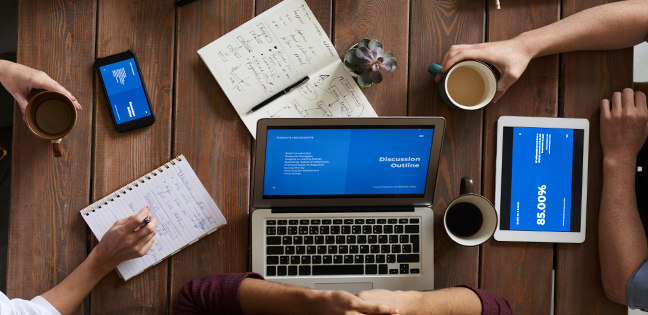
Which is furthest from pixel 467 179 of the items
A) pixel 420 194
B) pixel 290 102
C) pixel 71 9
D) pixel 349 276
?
pixel 71 9

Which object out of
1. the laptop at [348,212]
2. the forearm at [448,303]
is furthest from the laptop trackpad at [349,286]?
the forearm at [448,303]

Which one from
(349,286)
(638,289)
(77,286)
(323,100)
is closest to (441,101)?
(323,100)

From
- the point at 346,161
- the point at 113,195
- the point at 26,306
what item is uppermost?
the point at 346,161

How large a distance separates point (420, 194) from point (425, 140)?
0.48 ft

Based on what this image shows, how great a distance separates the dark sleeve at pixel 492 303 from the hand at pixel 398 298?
0.16 m

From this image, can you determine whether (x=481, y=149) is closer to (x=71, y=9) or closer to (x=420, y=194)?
(x=420, y=194)

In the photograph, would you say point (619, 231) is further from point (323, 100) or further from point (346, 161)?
point (323, 100)

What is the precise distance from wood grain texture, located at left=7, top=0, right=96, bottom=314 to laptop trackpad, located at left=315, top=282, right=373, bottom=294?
64 cm

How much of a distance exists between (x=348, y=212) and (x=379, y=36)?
0.48 metres

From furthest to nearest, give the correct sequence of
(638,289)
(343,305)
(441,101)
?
1. (441,101)
2. (638,289)
3. (343,305)

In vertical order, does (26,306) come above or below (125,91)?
below

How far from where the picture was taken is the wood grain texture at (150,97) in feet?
3.28

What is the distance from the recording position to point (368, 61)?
94 cm

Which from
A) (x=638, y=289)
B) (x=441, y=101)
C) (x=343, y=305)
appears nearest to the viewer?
(x=343, y=305)
